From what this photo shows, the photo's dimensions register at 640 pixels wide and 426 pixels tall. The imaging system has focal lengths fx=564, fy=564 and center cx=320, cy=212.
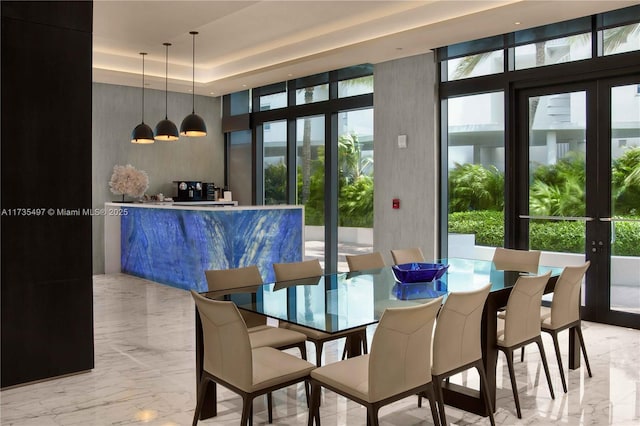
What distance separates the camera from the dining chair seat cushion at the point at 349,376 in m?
2.58

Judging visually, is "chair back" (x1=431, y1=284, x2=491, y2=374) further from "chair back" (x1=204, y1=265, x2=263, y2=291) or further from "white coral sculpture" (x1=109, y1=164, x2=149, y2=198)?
"white coral sculpture" (x1=109, y1=164, x2=149, y2=198)

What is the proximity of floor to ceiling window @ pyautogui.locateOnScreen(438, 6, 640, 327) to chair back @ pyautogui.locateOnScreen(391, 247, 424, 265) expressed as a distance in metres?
1.59

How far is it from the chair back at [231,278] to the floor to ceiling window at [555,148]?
3.36m

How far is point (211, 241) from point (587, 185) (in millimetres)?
4096

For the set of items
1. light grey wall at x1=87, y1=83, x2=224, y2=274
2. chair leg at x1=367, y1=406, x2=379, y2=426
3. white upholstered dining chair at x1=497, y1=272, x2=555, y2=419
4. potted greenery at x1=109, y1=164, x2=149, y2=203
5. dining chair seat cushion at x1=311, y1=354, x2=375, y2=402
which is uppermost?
light grey wall at x1=87, y1=83, x2=224, y2=274

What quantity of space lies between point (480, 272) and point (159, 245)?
16.0 ft

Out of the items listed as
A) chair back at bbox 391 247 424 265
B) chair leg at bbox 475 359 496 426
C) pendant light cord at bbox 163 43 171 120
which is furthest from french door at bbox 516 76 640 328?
pendant light cord at bbox 163 43 171 120

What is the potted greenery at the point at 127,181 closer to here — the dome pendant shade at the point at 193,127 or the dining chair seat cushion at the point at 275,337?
the dome pendant shade at the point at 193,127

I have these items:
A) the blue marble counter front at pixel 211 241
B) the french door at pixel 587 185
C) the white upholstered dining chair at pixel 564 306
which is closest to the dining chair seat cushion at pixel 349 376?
the white upholstered dining chair at pixel 564 306

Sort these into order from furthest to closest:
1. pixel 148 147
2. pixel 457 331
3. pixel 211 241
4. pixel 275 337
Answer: pixel 148 147 < pixel 211 241 < pixel 275 337 < pixel 457 331

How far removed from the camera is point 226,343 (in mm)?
2738

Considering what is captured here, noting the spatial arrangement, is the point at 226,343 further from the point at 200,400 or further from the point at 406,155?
the point at 406,155

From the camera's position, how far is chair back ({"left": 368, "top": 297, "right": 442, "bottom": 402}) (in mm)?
2475

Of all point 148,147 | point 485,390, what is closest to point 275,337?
point 485,390
